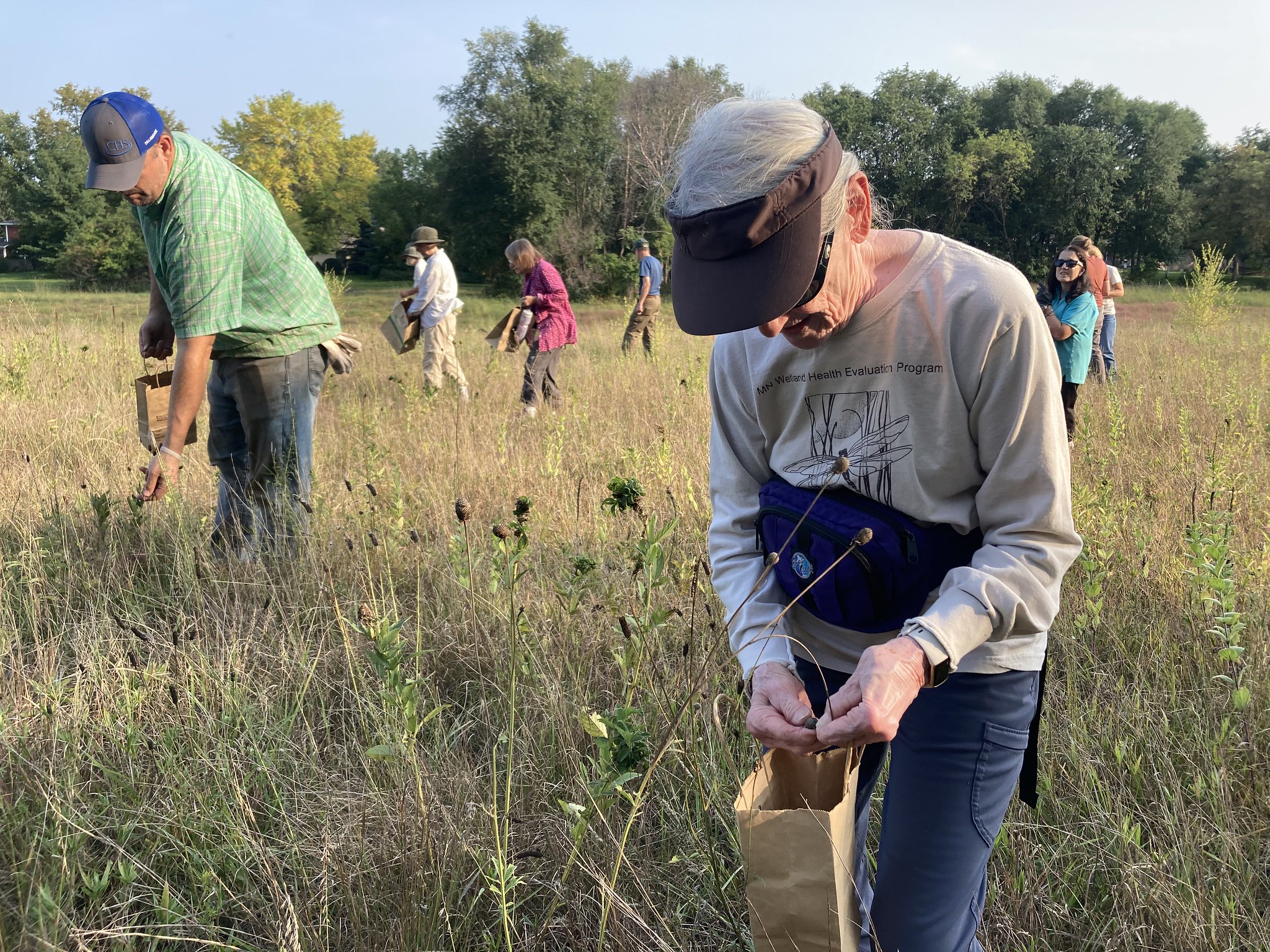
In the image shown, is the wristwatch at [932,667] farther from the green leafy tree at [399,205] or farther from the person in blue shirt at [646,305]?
the green leafy tree at [399,205]

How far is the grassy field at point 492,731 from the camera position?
5.99 ft

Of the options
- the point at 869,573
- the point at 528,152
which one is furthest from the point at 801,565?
the point at 528,152

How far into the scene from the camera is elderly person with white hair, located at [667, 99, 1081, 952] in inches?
49.3

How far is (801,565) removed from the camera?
148 centimetres

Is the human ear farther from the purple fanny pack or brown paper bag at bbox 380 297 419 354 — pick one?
brown paper bag at bbox 380 297 419 354

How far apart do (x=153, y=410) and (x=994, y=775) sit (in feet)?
11.1

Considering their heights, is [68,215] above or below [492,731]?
above

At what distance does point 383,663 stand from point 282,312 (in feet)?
8.35

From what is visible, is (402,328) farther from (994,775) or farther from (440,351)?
(994,775)

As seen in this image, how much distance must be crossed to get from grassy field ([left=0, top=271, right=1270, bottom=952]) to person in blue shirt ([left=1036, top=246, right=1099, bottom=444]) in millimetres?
1842

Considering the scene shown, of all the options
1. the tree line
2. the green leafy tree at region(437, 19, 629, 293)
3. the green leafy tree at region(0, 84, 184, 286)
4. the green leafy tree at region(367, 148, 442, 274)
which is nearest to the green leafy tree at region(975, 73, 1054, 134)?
the tree line

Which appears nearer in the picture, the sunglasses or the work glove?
the sunglasses

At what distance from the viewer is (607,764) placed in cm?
153

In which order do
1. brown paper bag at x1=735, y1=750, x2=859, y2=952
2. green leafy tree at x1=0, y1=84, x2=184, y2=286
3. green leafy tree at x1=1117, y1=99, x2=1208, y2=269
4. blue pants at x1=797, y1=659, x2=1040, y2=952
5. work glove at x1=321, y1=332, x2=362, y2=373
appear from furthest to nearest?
green leafy tree at x1=1117, y1=99, x2=1208, y2=269, green leafy tree at x1=0, y1=84, x2=184, y2=286, work glove at x1=321, y1=332, x2=362, y2=373, blue pants at x1=797, y1=659, x2=1040, y2=952, brown paper bag at x1=735, y1=750, x2=859, y2=952
